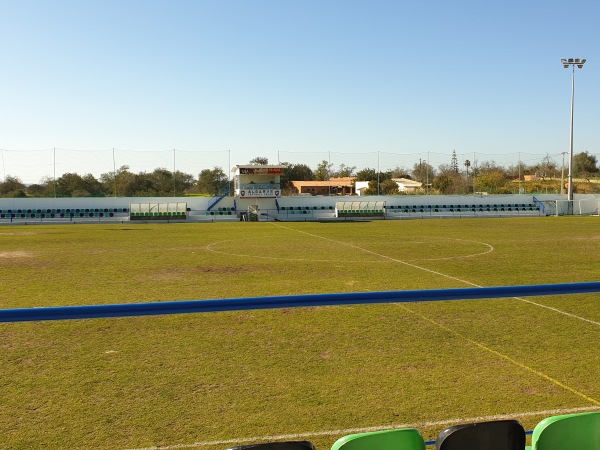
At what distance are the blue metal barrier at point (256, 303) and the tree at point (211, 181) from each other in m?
60.6

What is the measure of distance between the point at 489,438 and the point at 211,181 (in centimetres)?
6472

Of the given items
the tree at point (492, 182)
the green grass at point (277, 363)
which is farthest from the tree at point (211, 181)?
the green grass at point (277, 363)

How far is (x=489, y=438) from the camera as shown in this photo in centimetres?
240

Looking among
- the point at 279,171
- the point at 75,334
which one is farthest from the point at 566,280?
the point at 279,171

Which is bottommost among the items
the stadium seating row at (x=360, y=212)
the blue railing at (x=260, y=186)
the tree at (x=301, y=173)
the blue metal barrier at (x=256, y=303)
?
the stadium seating row at (x=360, y=212)

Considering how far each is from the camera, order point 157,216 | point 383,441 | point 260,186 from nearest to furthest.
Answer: point 383,441
point 157,216
point 260,186

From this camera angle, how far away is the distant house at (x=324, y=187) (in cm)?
9031

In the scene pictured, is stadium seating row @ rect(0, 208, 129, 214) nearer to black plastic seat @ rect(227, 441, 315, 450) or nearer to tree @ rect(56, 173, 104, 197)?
tree @ rect(56, 173, 104, 197)

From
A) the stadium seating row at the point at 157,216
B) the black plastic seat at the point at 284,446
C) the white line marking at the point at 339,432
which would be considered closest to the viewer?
the black plastic seat at the point at 284,446

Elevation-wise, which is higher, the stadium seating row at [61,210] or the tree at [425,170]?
the tree at [425,170]

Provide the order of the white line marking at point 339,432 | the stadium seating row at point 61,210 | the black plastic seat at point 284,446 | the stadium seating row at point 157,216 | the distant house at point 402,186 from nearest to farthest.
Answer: the black plastic seat at point 284,446
the white line marking at point 339,432
the stadium seating row at point 61,210
the stadium seating row at point 157,216
the distant house at point 402,186

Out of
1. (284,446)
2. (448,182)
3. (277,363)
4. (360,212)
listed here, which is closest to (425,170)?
(448,182)

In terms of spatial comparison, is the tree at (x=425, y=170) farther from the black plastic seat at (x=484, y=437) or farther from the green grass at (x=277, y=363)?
the black plastic seat at (x=484, y=437)

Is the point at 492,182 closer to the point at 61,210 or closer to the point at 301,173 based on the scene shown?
the point at 301,173
